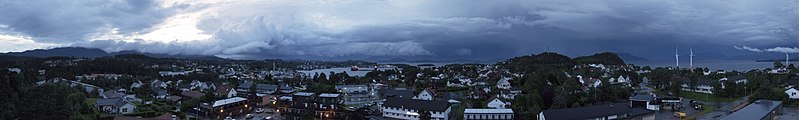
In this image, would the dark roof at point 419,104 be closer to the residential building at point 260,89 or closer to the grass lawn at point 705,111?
the grass lawn at point 705,111

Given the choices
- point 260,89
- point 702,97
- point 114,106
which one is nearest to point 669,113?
point 702,97

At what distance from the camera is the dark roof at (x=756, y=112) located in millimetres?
16047

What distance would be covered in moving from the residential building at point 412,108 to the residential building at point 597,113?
3478mm

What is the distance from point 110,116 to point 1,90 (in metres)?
3.35

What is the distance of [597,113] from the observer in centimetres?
1733

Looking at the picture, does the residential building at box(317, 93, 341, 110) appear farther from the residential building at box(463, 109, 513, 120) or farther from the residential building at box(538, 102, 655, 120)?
the residential building at box(538, 102, 655, 120)

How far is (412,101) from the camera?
2011cm

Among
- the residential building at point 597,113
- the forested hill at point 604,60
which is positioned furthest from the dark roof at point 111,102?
the forested hill at point 604,60

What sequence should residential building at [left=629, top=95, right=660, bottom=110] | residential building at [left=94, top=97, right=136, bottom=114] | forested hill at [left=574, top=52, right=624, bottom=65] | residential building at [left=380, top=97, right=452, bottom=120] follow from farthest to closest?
1. forested hill at [left=574, top=52, right=624, bottom=65]
2. residential building at [left=629, top=95, right=660, bottom=110]
3. residential building at [left=94, top=97, right=136, bottom=114]
4. residential building at [left=380, top=97, right=452, bottom=120]

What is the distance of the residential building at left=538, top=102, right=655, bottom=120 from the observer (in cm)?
1664

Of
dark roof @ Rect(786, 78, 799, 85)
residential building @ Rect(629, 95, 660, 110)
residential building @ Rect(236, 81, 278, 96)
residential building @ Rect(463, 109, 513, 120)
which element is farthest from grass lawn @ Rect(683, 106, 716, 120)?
residential building @ Rect(236, 81, 278, 96)

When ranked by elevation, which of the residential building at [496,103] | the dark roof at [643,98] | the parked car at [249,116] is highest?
the dark roof at [643,98]

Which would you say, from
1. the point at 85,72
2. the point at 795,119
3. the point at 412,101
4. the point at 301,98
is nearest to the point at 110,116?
the point at 301,98

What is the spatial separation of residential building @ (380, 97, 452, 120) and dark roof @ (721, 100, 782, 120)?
8933 mm
